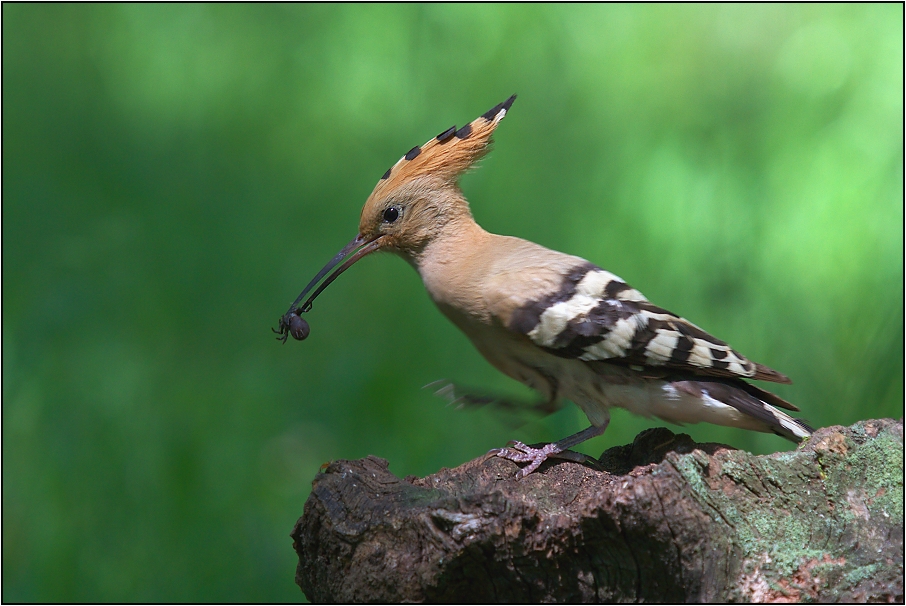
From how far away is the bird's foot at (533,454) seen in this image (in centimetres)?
221

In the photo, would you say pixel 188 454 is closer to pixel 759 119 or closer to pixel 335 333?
pixel 335 333

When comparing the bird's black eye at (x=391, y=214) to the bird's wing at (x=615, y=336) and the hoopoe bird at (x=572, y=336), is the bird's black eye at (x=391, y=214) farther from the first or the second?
the bird's wing at (x=615, y=336)

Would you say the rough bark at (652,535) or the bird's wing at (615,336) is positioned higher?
the bird's wing at (615,336)

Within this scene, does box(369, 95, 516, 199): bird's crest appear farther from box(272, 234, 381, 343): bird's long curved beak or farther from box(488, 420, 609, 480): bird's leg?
box(488, 420, 609, 480): bird's leg

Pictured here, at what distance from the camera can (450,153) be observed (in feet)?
8.98

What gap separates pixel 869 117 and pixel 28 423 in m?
3.63

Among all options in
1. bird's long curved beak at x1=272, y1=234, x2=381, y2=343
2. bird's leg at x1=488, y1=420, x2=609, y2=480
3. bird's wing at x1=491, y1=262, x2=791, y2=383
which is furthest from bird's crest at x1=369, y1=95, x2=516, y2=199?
bird's leg at x1=488, y1=420, x2=609, y2=480

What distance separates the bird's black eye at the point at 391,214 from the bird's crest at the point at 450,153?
2.1 inches

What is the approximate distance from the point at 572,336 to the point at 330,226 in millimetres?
2151

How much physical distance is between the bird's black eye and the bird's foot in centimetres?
81

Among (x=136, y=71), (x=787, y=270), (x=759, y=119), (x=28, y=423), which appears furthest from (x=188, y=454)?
(x=759, y=119)

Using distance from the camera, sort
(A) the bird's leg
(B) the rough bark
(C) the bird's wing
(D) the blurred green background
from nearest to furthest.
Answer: (B) the rough bark < (A) the bird's leg < (C) the bird's wing < (D) the blurred green background

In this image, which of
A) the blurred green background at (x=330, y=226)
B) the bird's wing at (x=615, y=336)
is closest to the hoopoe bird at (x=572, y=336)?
the bird's wing at (x=615, y=336)

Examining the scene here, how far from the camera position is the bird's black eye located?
8.93 ft
